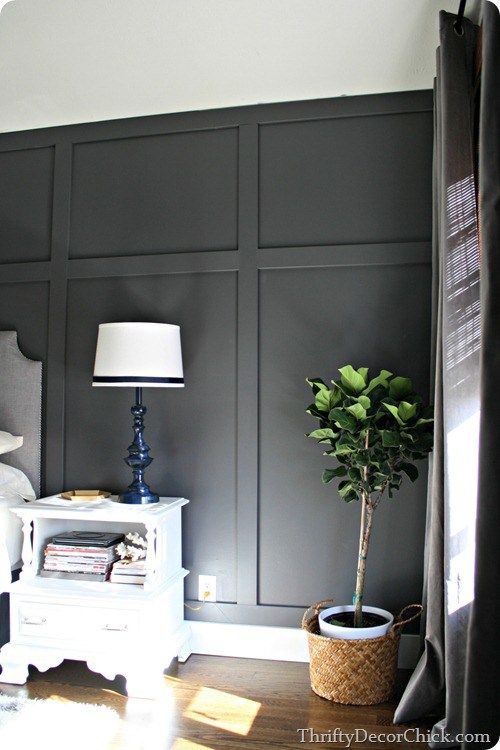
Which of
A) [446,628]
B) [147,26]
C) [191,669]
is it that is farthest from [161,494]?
[147,26]

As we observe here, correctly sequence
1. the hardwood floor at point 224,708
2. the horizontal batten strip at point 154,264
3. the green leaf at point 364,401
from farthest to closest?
the horizontal batten strip at point 154,264 → the green leaf at point 364,401 → the hardwood floor at point 224,708

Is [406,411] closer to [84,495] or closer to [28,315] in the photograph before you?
[84,495]

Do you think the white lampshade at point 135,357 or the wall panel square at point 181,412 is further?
the wall panel square at point 181,412

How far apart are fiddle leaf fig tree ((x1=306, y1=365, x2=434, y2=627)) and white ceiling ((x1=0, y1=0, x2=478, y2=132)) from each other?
135 cm

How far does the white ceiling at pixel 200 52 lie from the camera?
236 cm

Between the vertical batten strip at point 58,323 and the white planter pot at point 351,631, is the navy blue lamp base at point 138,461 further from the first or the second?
the white planter pot at point 351,631

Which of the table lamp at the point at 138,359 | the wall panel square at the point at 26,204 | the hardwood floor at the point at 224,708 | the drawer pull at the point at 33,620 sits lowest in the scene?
the hardwood floor at the point at 224,708

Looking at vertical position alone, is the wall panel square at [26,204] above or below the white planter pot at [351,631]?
above

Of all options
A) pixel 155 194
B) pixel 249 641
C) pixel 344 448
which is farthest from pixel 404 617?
pixel 155 194

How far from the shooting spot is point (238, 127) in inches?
120

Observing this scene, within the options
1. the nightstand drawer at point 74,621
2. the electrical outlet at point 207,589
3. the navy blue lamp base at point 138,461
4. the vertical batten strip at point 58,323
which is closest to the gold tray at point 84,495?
the navy blue lamp base at point 138,461

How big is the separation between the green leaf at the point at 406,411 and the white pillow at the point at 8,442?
1856mm

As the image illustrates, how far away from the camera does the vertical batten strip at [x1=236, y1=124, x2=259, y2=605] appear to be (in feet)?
9.55

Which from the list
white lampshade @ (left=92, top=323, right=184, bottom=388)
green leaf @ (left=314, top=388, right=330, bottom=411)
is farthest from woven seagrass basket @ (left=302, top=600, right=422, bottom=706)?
white lampshade @ (left=92, top=323, right=184, bottom=388)
